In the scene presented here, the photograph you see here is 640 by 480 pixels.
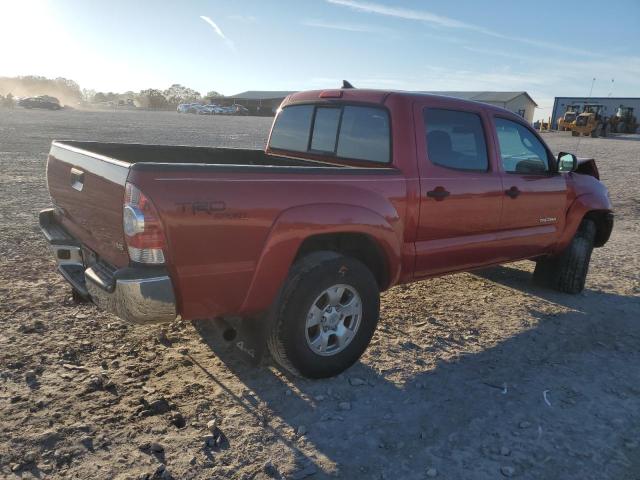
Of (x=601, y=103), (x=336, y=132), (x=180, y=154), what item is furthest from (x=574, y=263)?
(x=601, y=103)

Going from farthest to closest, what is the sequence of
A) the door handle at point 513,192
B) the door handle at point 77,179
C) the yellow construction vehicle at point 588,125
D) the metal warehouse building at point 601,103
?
the metal warehouse building at point 601,103 → the yellow construction vehicle at point 588,125 → the door handle at point 513,192 → the door handle at point 77,179

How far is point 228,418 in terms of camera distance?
9.68 ft

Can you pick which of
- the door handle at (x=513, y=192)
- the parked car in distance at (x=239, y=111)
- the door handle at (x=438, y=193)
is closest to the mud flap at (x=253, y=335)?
the door handle at (x=438, y=193)

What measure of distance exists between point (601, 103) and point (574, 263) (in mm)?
61705

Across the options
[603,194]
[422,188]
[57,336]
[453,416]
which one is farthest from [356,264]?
[603,194]

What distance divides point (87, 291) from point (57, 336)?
100 centimetres

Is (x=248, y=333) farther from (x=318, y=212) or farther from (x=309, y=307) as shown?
(x=318, y=212)

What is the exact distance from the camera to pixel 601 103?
187ft

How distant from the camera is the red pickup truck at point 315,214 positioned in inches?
104

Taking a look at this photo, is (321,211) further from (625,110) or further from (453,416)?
(625,110)

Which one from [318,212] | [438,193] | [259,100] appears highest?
[259,100]

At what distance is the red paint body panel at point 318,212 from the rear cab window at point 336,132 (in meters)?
0.07

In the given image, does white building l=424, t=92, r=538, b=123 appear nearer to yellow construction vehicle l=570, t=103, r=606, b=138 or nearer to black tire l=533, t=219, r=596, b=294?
yellow construction vehicle l=570, t=103, r=606, b=138

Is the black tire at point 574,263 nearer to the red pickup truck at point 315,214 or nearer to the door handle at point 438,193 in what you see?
the red pickup truck at point 315,214
